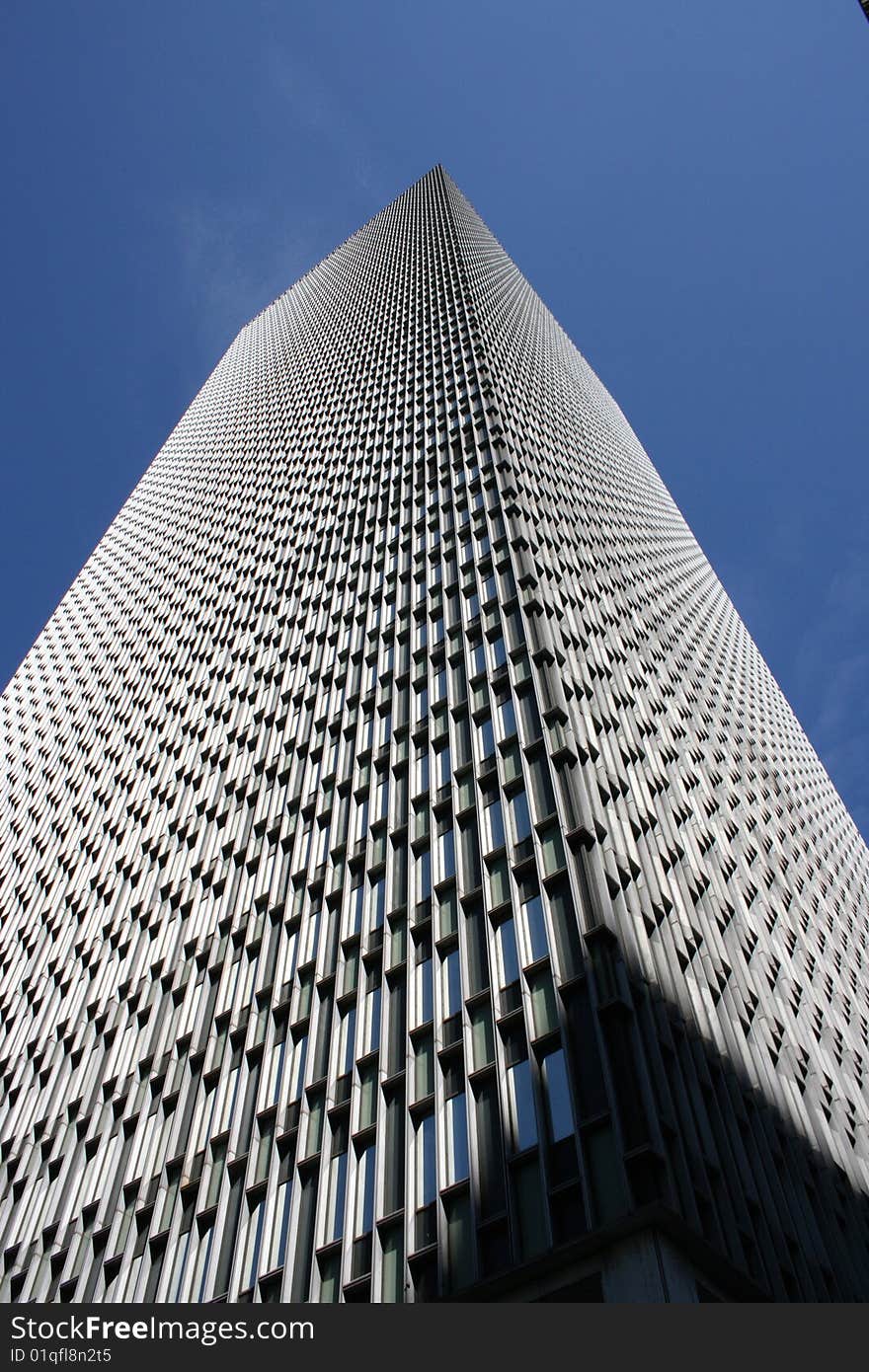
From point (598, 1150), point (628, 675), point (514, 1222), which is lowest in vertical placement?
point (514, 1222)

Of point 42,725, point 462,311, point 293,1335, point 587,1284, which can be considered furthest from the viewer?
point 462,311

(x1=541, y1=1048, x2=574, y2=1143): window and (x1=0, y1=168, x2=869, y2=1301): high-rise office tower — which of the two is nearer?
(x1=541, y1=1048, x2=574, y2=1143): window

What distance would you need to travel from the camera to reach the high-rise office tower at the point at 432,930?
25562mm

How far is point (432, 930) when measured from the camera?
111ft

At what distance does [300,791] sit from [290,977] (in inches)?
439

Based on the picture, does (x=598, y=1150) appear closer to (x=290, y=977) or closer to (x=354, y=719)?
(x=290, y=977)

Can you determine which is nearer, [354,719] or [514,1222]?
[514,1222]

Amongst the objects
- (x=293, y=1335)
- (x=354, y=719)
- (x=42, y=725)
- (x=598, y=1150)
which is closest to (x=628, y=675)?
(x=354, y=719)

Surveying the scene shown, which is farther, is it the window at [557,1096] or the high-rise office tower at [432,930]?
the high-rise office tower at [432,930]

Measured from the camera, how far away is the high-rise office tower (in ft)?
83.9

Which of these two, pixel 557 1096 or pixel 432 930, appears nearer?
pixel 557 1096

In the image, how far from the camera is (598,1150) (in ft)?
77.4

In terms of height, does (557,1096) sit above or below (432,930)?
above

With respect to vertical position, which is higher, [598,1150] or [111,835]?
[598,1150]
